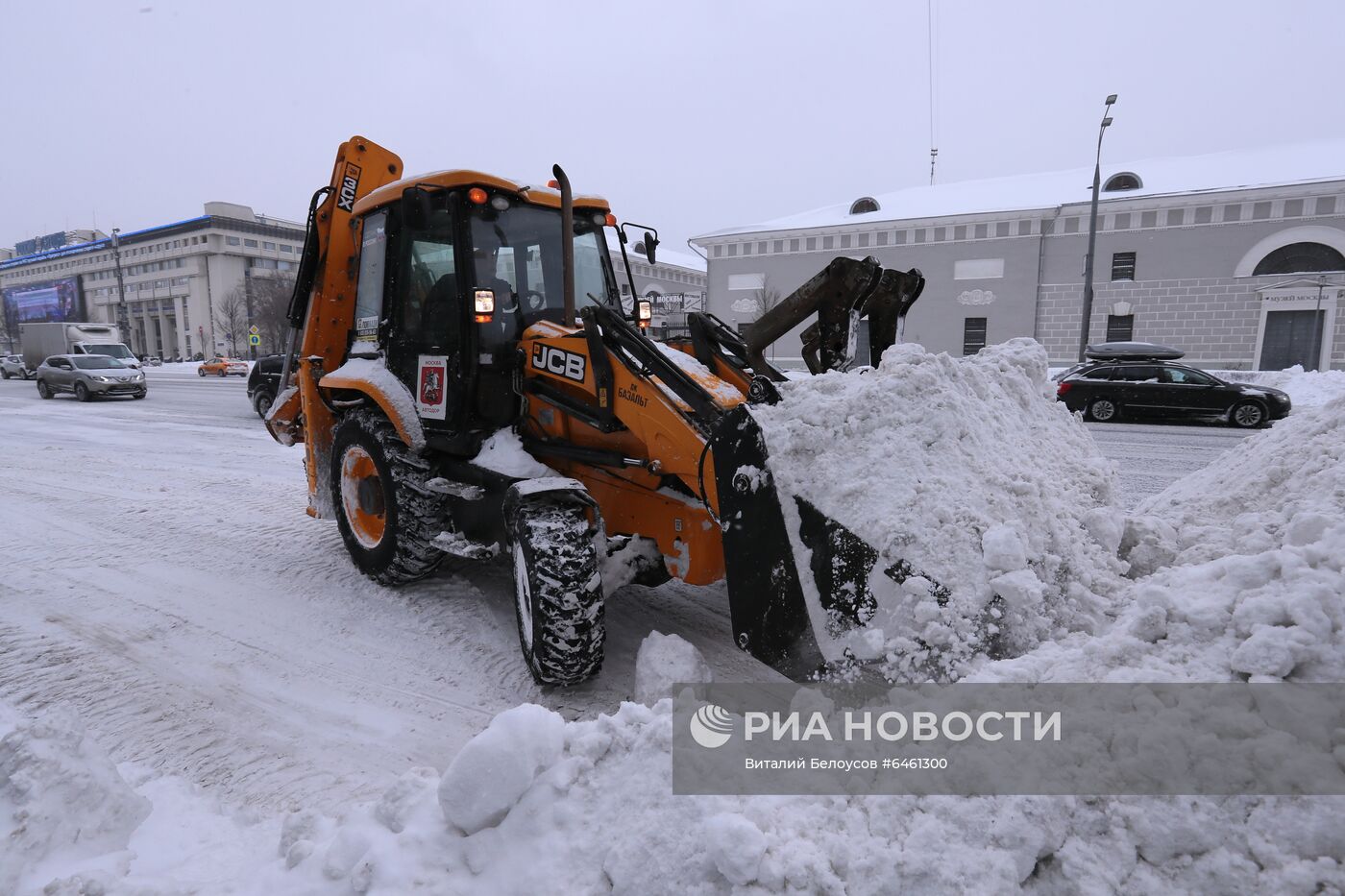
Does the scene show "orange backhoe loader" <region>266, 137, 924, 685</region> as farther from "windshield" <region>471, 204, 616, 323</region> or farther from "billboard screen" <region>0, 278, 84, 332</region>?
"billboard screen" <region>0, 278, 84, 332</region>

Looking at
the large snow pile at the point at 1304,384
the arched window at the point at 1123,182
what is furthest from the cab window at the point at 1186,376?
the arched window at the point at 1123,182

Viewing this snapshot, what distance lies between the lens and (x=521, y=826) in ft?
6.81

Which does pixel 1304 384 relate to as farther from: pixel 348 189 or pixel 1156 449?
pixel 348 189

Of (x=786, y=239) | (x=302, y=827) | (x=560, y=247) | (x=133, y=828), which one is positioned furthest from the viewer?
(x=786, y=239)

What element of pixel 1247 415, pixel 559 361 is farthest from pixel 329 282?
pixel 1247 415

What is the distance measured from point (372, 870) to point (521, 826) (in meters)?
0.42

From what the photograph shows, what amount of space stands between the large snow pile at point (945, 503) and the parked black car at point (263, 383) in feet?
51.5

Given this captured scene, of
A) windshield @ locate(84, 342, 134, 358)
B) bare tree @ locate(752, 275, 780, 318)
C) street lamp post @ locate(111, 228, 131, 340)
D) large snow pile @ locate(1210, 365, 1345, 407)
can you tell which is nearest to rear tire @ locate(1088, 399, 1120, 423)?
large snow pile @ locate(1210, 365, 1345, 407)

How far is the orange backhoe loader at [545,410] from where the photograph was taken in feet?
9.40

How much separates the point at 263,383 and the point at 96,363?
30.0ft

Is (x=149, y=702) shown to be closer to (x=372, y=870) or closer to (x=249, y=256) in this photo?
(x=372, y=870)

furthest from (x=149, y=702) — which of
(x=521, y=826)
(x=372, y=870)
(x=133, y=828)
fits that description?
(x=521, y=826)

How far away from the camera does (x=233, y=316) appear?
60.2 m

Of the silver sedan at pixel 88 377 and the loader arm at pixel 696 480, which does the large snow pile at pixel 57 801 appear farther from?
the silver sedan at pixel 88 377
